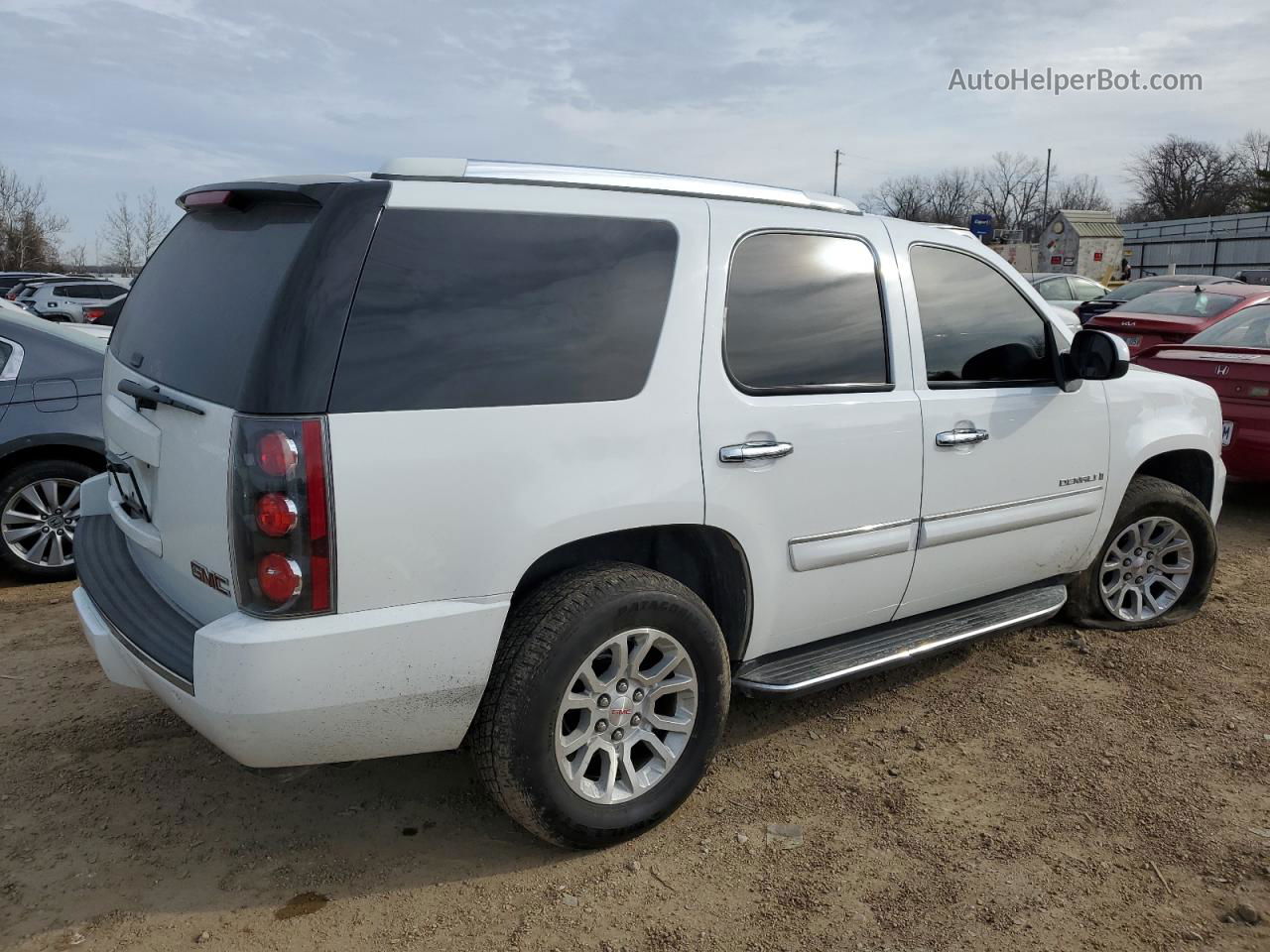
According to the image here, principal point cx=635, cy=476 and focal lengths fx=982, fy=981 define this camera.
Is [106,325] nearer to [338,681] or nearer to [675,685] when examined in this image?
[338,681]

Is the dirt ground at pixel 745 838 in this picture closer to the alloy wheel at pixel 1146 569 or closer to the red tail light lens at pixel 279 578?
the alloy wheel at pixel 1146 569

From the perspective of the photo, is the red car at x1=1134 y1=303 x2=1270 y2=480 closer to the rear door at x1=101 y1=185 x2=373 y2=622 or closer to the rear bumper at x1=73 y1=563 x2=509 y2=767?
the rear bumper at x1=73 y1=563 x2=509 y2=767

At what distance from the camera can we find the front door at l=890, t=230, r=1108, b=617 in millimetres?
3648

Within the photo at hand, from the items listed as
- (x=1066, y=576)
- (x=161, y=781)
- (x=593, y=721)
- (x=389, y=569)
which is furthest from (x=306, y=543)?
(x=1066, y=576)

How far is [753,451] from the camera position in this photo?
3057 millimetres

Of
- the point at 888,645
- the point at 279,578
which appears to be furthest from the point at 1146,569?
the point at 279,578

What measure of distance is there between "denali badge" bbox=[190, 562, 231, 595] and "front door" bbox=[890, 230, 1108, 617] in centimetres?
236

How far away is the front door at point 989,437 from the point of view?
12.0ft

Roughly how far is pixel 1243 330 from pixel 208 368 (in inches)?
310

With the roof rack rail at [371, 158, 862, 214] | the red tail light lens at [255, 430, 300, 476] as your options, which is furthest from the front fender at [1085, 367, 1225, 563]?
the red tail light lens at [255, 430, 300, 476]

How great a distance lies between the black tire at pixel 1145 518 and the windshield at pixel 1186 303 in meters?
7.05

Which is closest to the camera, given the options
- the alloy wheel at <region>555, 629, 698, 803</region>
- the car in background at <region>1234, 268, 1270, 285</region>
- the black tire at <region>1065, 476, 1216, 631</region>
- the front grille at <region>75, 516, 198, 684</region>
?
the front grille at <region>75, 516, 198, 684</region>

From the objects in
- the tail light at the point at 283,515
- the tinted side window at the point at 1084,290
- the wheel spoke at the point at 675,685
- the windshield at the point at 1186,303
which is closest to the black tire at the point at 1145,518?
the wheel spoke at the point at 675,685

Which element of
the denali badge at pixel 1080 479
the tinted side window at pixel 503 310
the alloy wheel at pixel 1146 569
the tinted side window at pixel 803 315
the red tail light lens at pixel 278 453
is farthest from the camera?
the alloy wheel at pixel 1146 569
